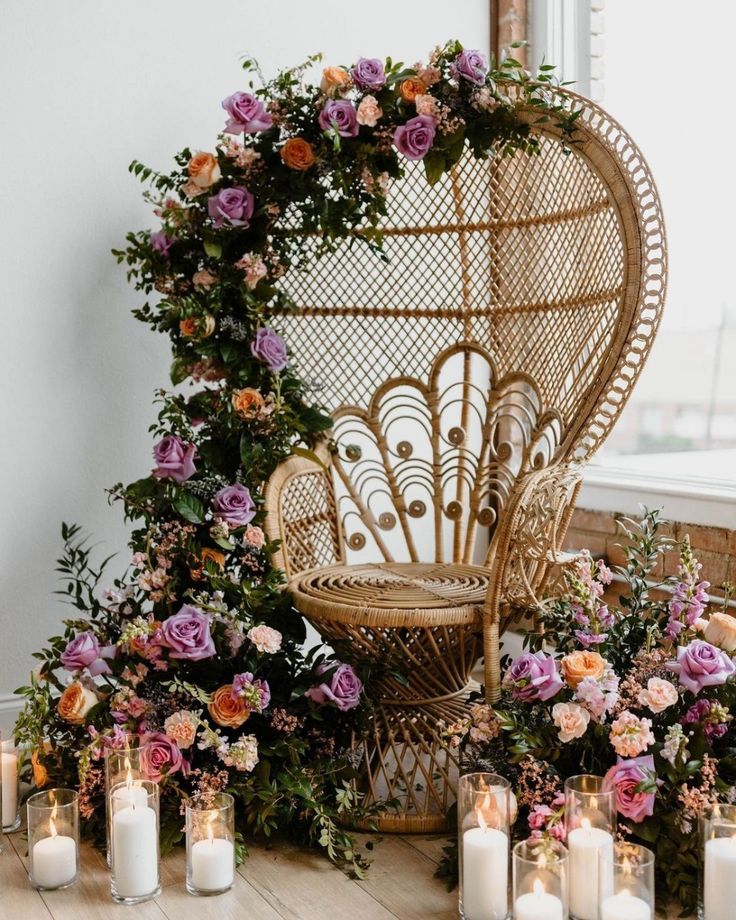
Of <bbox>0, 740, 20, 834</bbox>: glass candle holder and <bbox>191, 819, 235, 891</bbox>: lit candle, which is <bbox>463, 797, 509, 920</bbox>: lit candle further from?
<bbox>0, 740, 20, 834</bbox>: glass candle holder

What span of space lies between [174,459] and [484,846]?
104cm

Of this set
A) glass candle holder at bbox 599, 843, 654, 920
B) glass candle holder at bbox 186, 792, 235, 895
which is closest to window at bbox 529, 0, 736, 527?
glass candle holder at bbox 599, 843, 654, 920

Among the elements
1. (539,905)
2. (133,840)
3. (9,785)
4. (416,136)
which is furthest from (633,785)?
(416,136)

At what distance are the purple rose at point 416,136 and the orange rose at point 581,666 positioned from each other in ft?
3.49

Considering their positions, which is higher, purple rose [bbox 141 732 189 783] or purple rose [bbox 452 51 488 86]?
purple rose [bbox 452 51 488 86]

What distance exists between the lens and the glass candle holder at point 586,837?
164 centimetres

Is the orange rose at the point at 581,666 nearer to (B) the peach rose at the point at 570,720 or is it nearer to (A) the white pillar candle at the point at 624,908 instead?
(B) the peach rose at the point at 570,720

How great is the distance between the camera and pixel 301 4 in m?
2.83

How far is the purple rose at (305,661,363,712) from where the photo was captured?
6.97 feet

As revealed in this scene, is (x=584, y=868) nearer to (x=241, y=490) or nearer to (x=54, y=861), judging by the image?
(x=54, y=861)

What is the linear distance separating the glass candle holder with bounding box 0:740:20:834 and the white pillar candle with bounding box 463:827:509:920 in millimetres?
959

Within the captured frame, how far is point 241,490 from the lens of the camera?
2.27m

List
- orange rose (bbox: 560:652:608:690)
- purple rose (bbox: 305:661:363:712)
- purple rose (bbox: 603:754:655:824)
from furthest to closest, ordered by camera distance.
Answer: purple rose (bbox: 305:661:363:712) → orange rose (bbox: 560:652:608:690) → purple rose (bbox: 603:754:655:824)

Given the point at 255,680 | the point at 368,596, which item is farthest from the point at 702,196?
the point at 255,680
